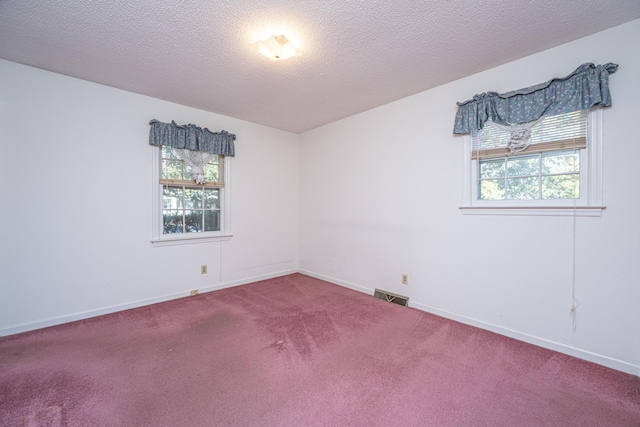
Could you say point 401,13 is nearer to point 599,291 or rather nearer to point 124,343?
point 599,291

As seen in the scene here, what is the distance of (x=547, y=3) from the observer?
1.75m

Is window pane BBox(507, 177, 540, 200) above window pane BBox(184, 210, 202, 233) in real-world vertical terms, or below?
above

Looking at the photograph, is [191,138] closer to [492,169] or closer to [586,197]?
[492,169]

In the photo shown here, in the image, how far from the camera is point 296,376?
1.90 m

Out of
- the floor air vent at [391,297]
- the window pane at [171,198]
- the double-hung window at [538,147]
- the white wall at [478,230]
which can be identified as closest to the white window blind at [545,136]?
the double-hung window at [538,147]

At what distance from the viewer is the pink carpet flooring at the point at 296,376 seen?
1.55m

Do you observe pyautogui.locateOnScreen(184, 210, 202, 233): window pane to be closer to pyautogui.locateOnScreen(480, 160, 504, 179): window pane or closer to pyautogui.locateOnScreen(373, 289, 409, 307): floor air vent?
pyautogui.locateOnScreen(373, 289, 409, 307): floor air vent

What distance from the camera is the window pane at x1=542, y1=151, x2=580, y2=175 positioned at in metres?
2.17

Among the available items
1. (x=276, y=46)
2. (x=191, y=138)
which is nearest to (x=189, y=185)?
(x=191, y=138)

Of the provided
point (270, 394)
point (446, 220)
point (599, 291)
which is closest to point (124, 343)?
point (270, 394)

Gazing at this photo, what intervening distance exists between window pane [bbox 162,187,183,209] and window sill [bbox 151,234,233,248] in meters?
0.42

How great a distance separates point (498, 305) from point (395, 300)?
43.3 inches

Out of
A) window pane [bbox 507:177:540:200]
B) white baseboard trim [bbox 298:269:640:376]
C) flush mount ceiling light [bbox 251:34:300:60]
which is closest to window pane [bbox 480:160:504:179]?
window pane [bbox 507:177:540:200]

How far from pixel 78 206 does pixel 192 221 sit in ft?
3.89
